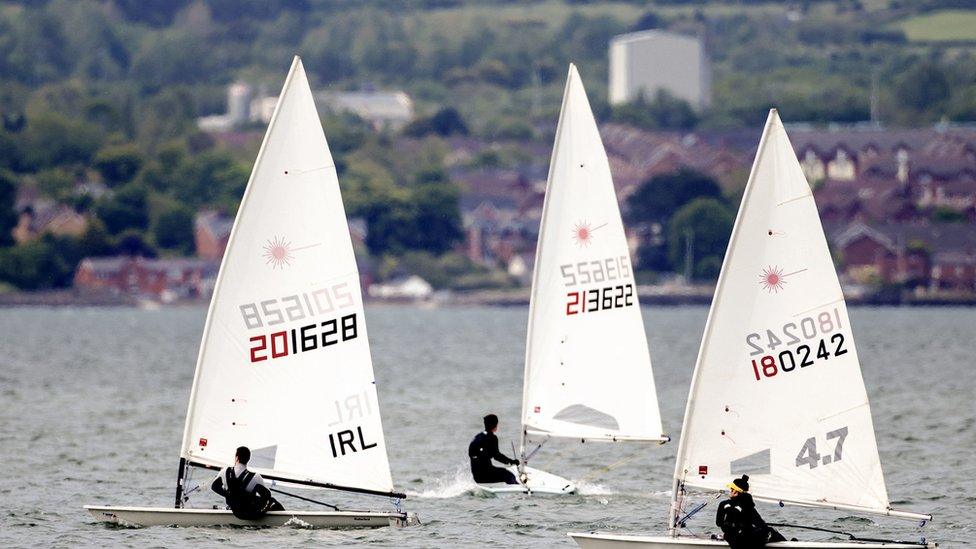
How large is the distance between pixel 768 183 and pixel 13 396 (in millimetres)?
37143

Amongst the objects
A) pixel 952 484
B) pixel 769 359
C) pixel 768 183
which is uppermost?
pixel 768 183

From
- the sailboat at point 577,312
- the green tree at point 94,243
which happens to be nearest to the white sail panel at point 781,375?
the sailboat at point 577,312

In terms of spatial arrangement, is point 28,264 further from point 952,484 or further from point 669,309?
point 952,484

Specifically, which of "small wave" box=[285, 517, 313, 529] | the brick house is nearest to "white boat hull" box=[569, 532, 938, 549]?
"small wave" box=[285, 517, 313, 529]

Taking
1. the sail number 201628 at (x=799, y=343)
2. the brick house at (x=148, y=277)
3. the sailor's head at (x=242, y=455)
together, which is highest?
the brick house at (x=148, y=277)

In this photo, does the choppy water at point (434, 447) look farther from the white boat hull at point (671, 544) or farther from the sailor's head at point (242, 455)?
the white boat hull at point (671, 544)

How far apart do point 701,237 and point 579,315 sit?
143 m

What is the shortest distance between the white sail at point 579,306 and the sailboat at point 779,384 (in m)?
7.42

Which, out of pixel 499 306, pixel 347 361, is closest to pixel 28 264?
pixel 499 306

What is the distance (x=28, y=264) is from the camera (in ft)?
547

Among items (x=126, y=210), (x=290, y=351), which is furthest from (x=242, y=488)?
(x=126, y=210)

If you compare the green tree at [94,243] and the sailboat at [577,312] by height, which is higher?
the green tree at [94,243]

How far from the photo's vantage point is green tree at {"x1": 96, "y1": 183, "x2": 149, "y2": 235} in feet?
594

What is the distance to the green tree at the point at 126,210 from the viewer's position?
181 metres
